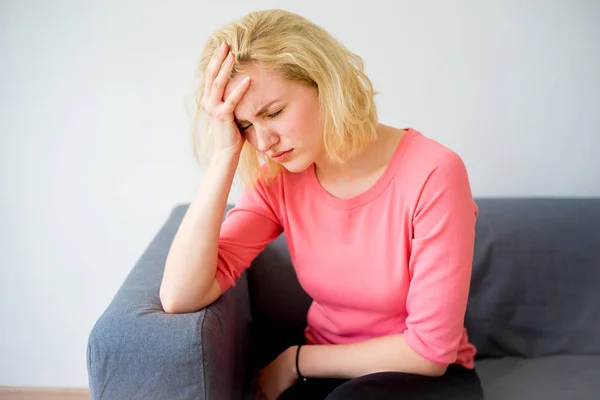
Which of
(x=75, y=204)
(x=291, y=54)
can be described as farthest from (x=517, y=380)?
(x=75, y=204)

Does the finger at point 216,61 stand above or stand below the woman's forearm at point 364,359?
above

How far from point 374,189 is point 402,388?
1.22 feet

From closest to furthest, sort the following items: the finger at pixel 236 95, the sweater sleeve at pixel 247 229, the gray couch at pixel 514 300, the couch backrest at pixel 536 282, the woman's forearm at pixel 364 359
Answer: the finger at pixel 236 95 → the woman's forearm at pixel 364 359 → the sweater sleeve at pixel 247 229 → the gray couch at pixel 514 300 → the couch backrest at pixel 536 282

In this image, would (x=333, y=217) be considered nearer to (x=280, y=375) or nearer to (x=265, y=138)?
(x=265, y=138)

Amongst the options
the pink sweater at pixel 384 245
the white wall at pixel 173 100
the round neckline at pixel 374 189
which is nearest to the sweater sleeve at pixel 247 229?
the pink sweater at pixel 384 245

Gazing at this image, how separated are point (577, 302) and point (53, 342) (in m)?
1.52

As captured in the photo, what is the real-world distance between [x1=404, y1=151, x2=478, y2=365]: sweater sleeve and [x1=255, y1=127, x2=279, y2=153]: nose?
0.94 feet

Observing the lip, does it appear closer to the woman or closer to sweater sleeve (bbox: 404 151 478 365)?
the woman

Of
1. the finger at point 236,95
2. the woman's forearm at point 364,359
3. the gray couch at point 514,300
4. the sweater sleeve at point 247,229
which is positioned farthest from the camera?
the gray couch at point 514,300

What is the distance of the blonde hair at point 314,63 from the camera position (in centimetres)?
101

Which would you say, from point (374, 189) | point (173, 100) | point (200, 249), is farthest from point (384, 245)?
point (173, 100)

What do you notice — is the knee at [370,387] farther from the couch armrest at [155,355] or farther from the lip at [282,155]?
the lip at [282,155]

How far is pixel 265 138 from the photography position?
1044 mm

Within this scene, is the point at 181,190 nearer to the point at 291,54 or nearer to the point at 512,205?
the point at 291,54
